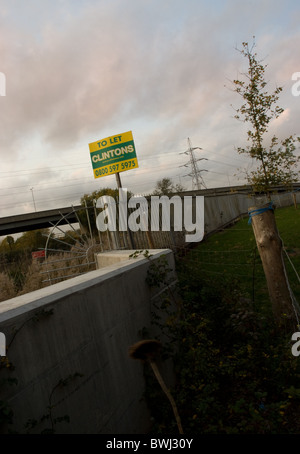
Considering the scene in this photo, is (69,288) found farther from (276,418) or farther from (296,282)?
(296,282)

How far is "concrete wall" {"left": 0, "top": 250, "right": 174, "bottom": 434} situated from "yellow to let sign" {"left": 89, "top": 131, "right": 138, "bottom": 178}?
4799 mm

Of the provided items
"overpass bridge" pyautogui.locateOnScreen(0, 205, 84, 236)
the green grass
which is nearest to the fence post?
the green grass

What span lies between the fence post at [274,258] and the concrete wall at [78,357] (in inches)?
82.3

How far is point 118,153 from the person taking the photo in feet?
25.9

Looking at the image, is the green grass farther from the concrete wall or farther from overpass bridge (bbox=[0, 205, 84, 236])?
overpass bridge (bbox=[0, 205, 84, 236])

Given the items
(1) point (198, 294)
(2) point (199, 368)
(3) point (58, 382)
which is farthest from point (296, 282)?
(3) point (58, 382)

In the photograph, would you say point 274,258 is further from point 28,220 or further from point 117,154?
point 28,220

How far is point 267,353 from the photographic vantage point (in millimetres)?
3887

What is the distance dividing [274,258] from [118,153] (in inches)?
195

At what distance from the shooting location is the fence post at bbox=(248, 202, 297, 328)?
4.39 metres

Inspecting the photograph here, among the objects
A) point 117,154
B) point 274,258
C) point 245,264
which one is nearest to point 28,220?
point 117,154

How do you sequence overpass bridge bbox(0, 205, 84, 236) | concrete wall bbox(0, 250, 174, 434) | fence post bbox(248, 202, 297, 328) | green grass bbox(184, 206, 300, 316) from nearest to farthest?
concrete wall bbox(0, 250, 174, 434) → fence post bbox(248, 202, 297, 328) → green grass bbox(184, 206, 300, 316) → overpass bridge bbox(0, 205, 84, 236)

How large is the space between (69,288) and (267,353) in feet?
8.96
